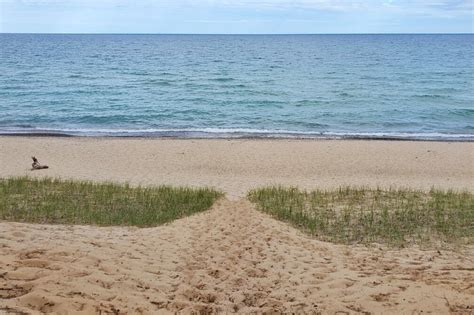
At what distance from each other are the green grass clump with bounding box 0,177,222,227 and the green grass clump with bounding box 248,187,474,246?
1.74 meters

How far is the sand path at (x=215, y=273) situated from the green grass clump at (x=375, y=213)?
626mm

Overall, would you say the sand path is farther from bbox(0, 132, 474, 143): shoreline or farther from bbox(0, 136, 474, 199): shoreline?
bbox(0, 132, 474, 143): shoreline

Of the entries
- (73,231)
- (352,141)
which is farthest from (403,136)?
(73,231)

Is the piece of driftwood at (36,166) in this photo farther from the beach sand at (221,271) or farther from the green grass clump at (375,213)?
Result: the green grass clump at (375,213)

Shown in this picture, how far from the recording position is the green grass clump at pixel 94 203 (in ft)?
32.0

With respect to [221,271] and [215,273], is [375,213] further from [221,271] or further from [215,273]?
[215,273]

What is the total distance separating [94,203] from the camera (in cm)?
1099

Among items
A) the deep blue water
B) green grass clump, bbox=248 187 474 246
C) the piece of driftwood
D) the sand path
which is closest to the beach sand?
the sand path

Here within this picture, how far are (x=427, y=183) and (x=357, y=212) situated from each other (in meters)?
6.00

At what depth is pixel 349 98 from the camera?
36.6m

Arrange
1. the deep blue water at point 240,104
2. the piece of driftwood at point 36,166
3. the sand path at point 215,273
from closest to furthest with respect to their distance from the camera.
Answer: the sand path at point 215,273
the piece of driftwood at point 36,166
the deep blue water at point 240,104

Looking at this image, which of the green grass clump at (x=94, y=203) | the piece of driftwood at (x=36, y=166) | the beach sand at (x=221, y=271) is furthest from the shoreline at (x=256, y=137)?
the beach sand at (x=221, y=271)

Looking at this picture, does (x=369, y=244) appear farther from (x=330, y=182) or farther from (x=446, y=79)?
(x=446, y=79)

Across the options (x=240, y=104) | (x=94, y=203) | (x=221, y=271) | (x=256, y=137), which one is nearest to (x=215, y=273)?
(x=221, y=271)
